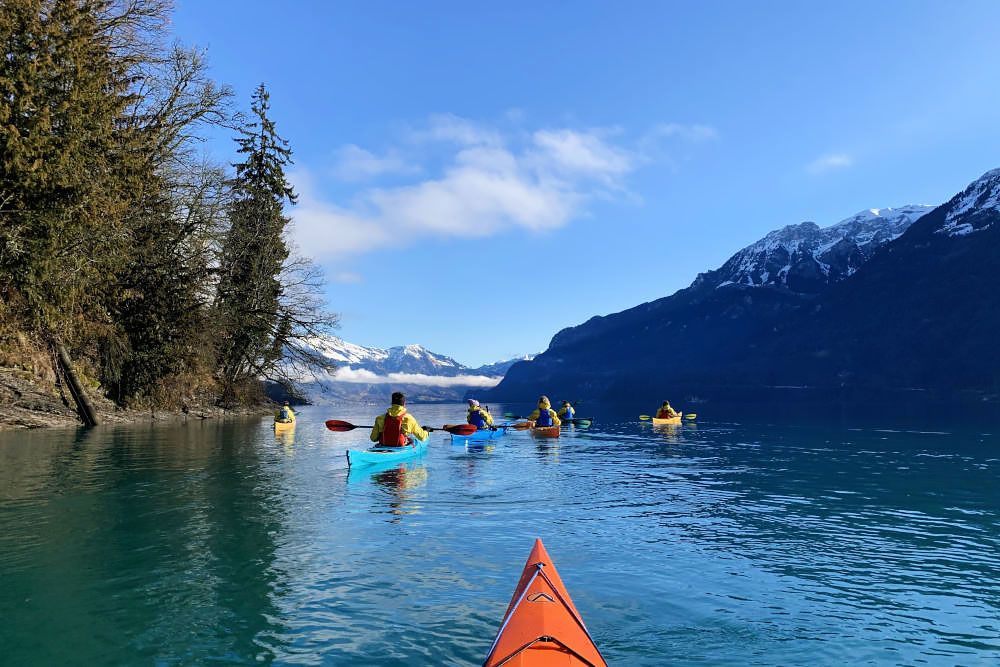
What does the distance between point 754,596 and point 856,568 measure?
2959mm

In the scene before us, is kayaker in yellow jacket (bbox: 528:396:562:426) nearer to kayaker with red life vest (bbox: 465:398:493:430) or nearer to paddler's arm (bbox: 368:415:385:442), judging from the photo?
kayaker with red life vest (bbox: 465:398:493:430)

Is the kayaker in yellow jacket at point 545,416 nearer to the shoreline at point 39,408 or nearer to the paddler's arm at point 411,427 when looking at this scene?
the paddler's arm at point 411,427

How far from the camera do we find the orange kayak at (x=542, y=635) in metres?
5.48

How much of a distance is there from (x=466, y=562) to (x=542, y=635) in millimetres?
5527

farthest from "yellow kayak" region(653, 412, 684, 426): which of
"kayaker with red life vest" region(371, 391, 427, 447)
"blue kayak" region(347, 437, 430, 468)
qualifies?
"kayaker with red life vest" region(371, 391, 427, 447)

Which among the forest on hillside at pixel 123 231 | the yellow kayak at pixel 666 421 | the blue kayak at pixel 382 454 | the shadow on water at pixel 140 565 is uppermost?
the forest on hillside at pixel 123 231

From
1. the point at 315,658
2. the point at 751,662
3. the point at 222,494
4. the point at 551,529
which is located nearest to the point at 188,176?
the point at 222,494

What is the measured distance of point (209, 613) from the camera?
8.42 m

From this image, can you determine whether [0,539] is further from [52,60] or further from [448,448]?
[448,448]

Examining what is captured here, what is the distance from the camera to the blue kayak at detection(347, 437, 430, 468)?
68.8ft

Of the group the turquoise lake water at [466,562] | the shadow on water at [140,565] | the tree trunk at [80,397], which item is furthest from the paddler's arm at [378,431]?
the tree trunk at [80,397]

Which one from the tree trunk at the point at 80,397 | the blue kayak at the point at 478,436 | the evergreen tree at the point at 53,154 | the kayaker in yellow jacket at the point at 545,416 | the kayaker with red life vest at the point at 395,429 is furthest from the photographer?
the tree trunk at the point at 80,397

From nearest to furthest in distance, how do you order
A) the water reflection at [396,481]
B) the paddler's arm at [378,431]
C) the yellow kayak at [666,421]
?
the water reflection at [396,481] < the paddler's arm at [378,431] < the yellow kayak at [666,421]

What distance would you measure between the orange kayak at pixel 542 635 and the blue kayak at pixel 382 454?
14842mm
